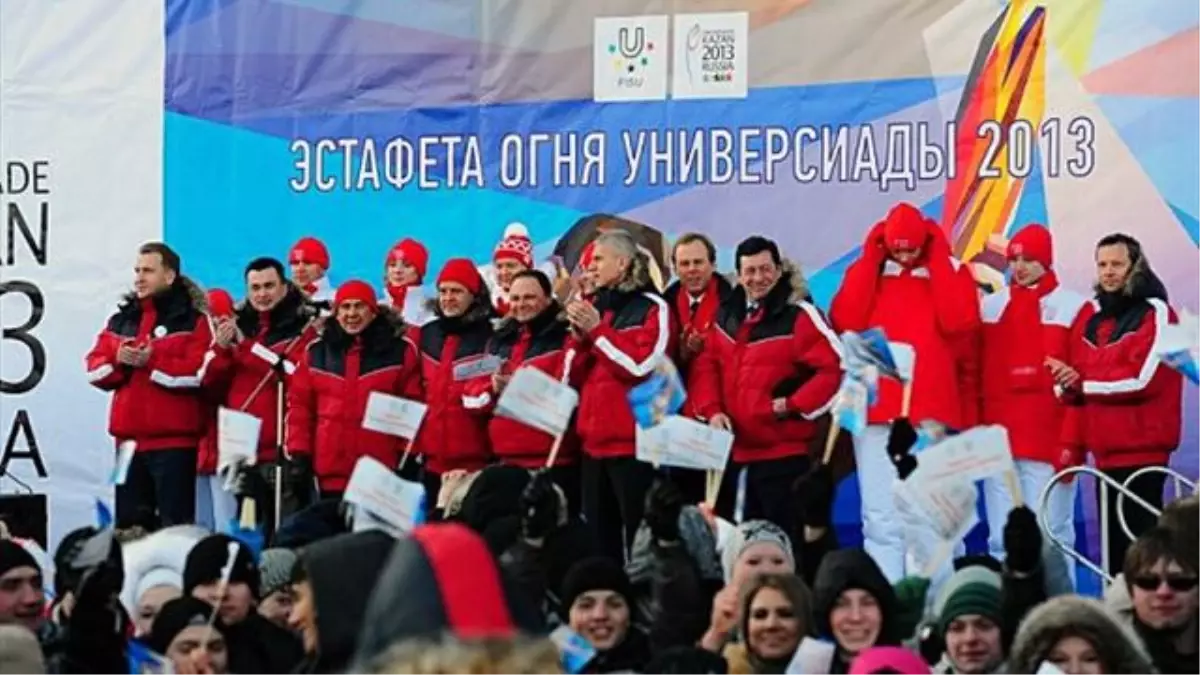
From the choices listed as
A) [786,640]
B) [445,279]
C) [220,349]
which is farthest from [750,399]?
[786,640]

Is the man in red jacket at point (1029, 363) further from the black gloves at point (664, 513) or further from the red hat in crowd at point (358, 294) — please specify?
the red hat in crowd at point (358, 294)

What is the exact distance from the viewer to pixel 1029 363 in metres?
11.1

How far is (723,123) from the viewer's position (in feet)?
41.4

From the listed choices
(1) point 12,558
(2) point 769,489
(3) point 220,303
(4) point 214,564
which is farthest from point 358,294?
(1) point 12,558

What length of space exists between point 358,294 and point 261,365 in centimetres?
80

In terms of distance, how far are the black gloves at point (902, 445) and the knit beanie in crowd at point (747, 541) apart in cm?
117

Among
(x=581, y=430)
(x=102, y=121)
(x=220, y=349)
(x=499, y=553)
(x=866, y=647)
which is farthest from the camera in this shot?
(x=102, y=121)

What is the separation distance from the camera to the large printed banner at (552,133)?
11.8 metres

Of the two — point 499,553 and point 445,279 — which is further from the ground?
point 445,279

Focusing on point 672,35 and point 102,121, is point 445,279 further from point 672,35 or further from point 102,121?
point 102,121

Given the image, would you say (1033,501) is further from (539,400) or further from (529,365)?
(539,400)

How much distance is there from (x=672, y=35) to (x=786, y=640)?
5599 mm

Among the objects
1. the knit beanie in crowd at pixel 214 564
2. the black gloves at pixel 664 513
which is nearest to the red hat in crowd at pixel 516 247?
the black gloves at pixel 664 513

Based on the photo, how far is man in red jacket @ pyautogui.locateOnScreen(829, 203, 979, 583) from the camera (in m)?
10.8
